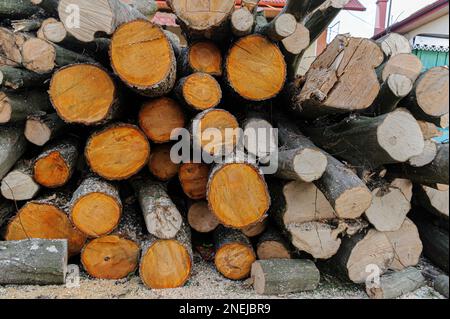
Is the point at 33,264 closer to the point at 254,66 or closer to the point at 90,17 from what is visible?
the point at 90,17

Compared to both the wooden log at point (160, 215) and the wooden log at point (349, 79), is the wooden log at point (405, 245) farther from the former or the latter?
the wooden log at point (160, 215)

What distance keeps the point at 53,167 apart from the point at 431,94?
230 cm

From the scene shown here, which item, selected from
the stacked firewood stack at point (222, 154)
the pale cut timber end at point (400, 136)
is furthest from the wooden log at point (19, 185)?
the pale cut timber end at point (400, 136)

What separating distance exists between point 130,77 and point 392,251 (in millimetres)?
1819

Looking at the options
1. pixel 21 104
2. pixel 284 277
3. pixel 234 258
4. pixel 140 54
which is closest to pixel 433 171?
pixel 284 277

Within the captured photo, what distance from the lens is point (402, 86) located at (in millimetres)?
2229

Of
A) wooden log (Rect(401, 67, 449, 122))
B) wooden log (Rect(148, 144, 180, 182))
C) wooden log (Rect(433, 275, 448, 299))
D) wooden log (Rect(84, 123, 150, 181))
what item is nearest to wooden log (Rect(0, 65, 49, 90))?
wooden log (Rect(84, 123, 150, 181))

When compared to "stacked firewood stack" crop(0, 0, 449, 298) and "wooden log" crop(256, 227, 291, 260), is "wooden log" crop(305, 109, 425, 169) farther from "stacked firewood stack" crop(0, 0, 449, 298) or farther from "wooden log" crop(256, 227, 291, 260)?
"wooden log" crop(256, 227, 291, 260)

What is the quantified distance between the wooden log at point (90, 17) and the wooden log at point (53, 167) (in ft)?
2.39

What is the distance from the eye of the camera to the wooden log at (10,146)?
8.12 feet

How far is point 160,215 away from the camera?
91.7 inches
